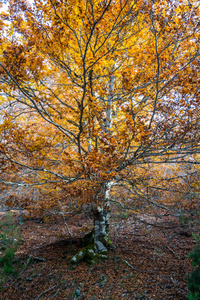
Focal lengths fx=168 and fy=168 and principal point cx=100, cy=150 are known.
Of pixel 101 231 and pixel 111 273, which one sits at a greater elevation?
pixel 101 231

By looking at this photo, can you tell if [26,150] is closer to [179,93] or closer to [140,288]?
[179,93]

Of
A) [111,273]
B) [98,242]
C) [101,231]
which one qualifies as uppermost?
[101,231]

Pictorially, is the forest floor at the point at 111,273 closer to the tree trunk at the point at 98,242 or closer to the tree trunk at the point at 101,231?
the tree trunk at the point at 98,242

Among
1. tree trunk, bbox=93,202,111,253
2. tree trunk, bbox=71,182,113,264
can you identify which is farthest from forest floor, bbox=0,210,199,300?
tree trunk, bbox=93,202,111,253

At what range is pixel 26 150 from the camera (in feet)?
12.2

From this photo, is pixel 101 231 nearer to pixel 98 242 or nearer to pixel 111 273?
pixel 98 242

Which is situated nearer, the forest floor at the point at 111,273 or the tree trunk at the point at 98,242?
the forest floor at the point at 111,273

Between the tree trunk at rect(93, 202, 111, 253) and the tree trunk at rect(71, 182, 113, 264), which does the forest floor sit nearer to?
the tree trunk at rect(71, 182, 113, 264)

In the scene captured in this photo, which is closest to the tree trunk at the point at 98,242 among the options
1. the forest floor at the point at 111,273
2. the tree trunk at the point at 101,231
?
the tree trunk at the point at 101,231

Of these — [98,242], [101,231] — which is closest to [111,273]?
[98,242]

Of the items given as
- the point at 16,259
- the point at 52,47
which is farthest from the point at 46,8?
the point at 16,259

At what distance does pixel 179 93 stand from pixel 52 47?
233 centimetres

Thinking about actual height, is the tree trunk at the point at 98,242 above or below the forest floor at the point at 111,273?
above

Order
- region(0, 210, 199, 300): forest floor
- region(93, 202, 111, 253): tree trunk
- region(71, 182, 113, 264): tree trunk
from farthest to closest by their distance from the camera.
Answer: region(93, 202, 111, 253): tree trunk < region(71, 182, 113, 264): tree trunk < region(0, 210, 199, 300): forest floor
